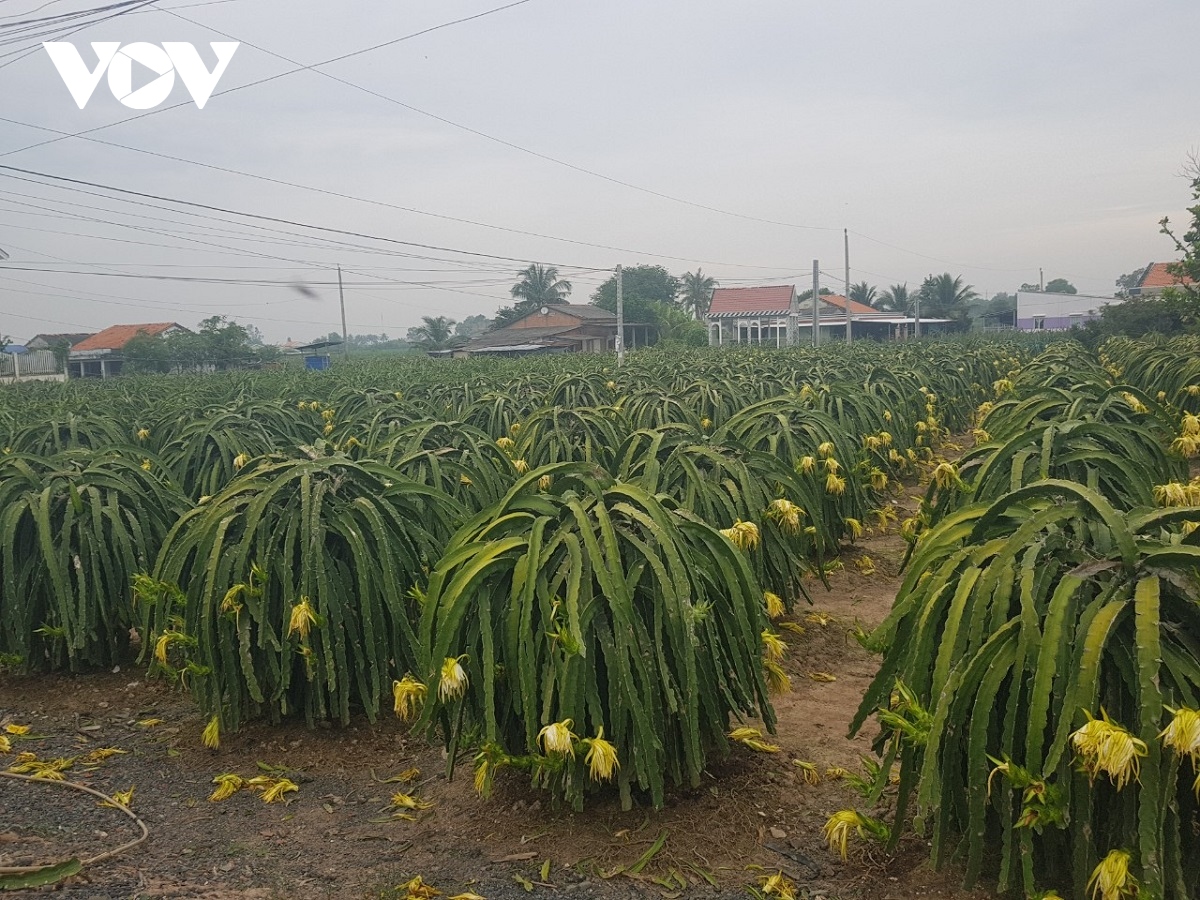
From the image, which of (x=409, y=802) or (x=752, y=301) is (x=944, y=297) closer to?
(x=752, y=301)

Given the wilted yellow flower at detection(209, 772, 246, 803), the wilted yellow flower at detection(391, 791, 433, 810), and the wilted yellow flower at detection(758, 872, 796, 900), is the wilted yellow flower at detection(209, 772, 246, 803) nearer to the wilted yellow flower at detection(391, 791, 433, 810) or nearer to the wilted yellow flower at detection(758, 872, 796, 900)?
the wilted yellow flower at detection(391, 791, 433, 810)

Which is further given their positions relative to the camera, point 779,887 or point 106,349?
point 106,349

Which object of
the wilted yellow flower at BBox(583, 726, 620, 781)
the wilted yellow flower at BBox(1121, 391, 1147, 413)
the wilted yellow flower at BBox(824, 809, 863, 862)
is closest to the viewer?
the wilted yellow flower at BBox(824, 809, 863, 862)

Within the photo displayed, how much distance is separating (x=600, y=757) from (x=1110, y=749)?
1607 mm

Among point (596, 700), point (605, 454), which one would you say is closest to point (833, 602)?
point (605, 454)

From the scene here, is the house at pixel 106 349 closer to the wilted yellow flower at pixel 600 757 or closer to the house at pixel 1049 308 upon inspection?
the wilted yellow flower at pixel 600 757

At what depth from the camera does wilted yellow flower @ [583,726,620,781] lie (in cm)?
313

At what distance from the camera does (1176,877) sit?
7.35 ft

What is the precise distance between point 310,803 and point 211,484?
4152mm

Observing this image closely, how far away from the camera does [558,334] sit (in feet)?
213

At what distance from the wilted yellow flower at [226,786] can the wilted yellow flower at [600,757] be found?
186cm

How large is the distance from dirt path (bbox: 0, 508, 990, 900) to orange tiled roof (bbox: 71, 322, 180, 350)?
64094mm

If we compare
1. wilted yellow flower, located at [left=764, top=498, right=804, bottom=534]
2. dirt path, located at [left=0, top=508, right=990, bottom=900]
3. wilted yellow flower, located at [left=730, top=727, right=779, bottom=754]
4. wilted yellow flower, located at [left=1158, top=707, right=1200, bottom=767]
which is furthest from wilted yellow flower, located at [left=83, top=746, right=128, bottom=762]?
wilted yellow flower, located at [left=1158, top=707, right=1200, bottom=767]

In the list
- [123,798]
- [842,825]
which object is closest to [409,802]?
[123,798]
